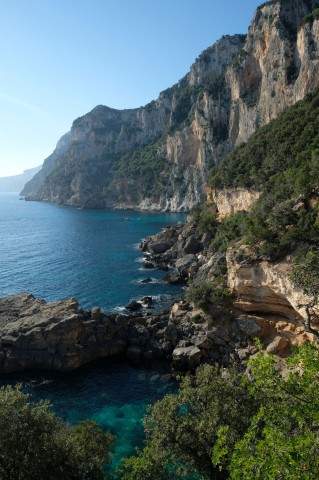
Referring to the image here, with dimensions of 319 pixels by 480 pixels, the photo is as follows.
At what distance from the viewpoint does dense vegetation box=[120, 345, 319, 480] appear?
10086 millimetres

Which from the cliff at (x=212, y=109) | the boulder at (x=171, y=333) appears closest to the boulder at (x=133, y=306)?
the boulder at (x=171, y=333)

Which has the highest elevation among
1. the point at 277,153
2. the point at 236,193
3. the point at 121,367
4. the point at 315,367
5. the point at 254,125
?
the point at 254,125

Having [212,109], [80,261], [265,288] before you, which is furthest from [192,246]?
[212,109]

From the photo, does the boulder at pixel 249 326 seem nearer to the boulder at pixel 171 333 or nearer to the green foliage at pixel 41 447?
the boulder at pixel 171 333

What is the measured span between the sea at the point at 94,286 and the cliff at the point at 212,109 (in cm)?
2928

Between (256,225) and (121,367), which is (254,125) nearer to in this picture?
(256,225)

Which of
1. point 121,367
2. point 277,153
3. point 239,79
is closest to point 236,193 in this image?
point 277,153

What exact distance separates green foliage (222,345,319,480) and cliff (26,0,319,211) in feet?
220

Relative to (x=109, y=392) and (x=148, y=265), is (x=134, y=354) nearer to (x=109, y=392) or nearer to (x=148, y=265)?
(x=109, y=392)

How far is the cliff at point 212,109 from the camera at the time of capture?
79.4 metres

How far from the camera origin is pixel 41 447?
15750mm

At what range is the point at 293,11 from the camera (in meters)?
84.2

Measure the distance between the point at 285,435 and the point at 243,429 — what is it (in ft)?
24.4

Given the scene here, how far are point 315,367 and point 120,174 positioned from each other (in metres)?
176
